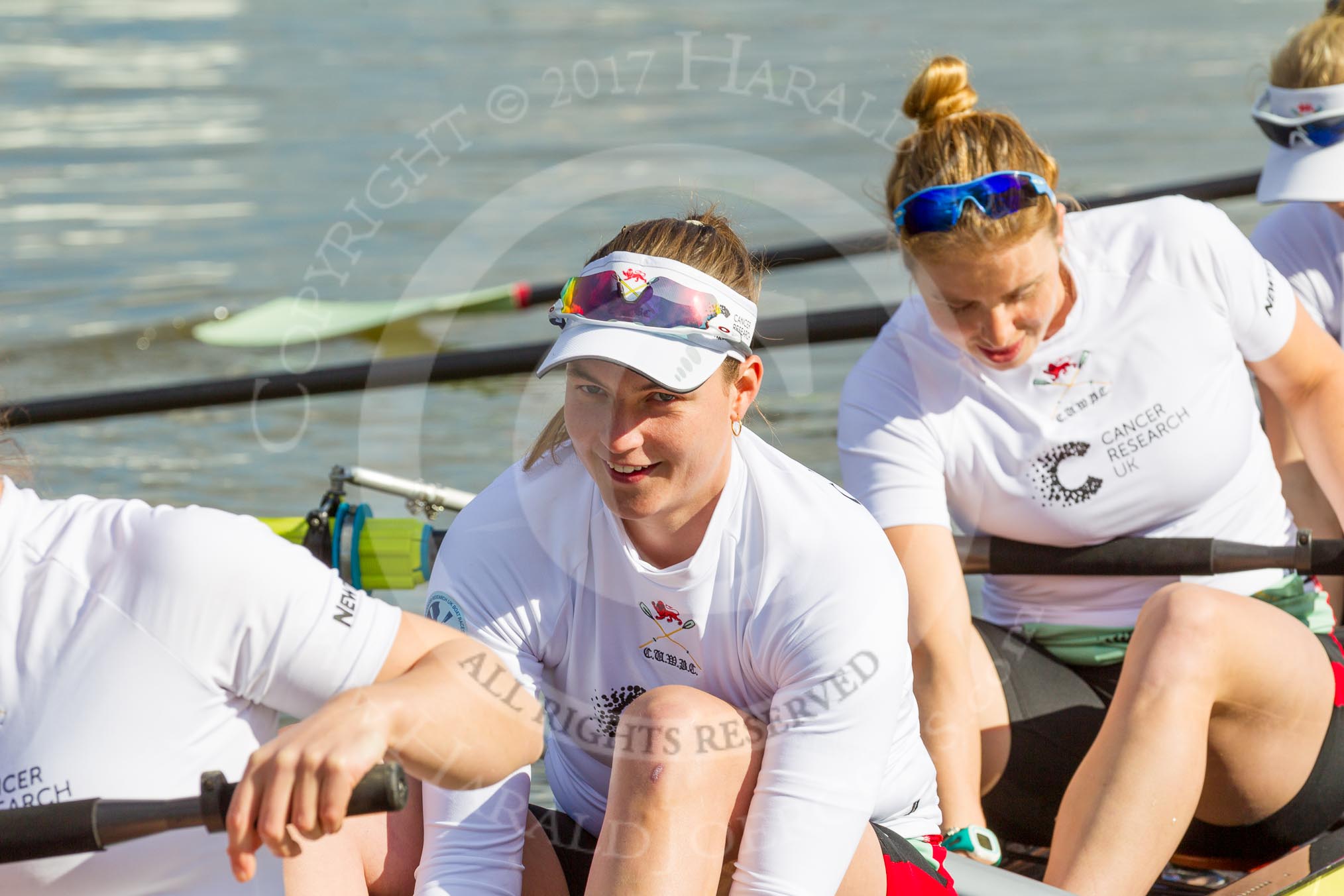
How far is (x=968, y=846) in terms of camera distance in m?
2.11

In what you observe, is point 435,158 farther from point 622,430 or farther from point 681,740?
point 681,740

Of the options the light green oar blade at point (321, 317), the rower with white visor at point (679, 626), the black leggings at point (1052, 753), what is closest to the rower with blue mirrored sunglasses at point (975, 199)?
the rower with white visor at point (679, 626)

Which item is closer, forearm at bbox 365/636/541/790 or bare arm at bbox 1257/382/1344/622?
forearm at bbox 365/636/541/790

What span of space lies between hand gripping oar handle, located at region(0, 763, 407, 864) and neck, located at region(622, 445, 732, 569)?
57 cm

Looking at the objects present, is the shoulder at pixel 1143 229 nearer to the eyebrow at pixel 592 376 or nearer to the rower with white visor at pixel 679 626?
the rower with white visor at pixel 679 626

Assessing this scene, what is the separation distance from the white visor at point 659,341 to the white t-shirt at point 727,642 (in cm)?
14

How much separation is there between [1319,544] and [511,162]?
7130mm

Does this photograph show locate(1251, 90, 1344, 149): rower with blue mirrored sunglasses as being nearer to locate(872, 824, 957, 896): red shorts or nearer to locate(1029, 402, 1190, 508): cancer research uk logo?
locate(1029, 402, 1190, 508): cancer research uk logo

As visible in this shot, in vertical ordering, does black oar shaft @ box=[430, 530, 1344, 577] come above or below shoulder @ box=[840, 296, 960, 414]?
below

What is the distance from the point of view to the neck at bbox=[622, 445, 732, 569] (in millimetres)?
1784

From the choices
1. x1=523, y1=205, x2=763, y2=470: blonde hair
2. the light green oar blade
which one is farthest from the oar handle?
the light green oar blade

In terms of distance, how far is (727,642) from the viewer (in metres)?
1.76

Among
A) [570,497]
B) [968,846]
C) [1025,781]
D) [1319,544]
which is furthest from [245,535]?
[1319,544]

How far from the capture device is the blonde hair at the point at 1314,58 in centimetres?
282
